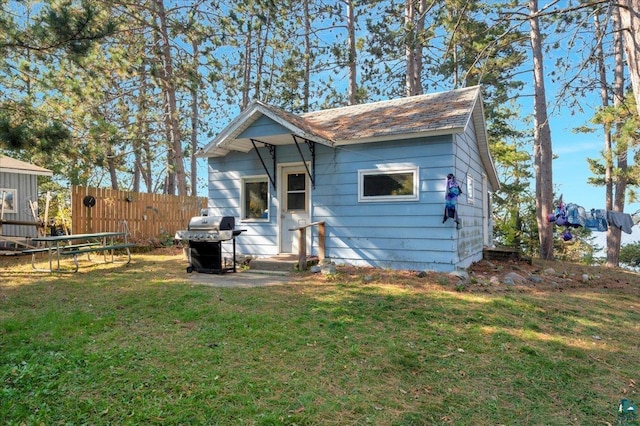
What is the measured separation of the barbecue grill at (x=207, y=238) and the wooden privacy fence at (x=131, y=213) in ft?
16.7

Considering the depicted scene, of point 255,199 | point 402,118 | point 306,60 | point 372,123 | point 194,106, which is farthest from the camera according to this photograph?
point 194,106

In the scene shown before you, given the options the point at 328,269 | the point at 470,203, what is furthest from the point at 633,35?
the point at 328,269

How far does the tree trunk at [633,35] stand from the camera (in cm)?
384

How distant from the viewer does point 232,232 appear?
692cm

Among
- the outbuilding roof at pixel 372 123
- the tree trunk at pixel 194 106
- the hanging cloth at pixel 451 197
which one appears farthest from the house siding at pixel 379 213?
the tree trunk at pixel 194 106

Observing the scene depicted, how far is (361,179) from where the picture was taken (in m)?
7.54

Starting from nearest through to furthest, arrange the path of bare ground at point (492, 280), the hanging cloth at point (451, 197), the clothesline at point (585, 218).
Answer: the path of bare ground at point (492, 280)
the hanging cloth at point (451, 197)
the clothesline at point (585, 218)

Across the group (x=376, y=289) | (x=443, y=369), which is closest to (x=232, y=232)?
(x=376, y=289)

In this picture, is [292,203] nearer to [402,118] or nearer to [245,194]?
[245,194]

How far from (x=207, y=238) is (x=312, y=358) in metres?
4.18

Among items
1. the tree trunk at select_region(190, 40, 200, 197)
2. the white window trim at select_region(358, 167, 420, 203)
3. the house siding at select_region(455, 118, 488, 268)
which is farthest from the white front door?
the house siding at select_region(455, 118, 488, 268)

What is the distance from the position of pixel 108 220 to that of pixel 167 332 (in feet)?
29.1

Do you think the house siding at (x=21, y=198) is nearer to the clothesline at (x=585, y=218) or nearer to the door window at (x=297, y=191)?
the door window at (x=297, y=191)

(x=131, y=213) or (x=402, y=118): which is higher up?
(x=402, y=118)
